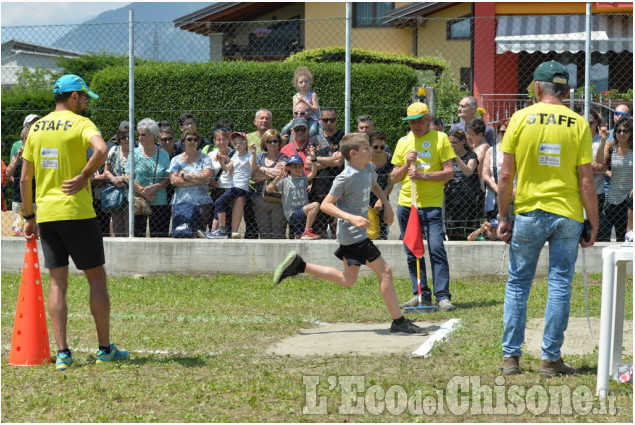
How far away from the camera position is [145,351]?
306 inches

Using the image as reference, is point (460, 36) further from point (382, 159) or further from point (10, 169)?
point (10, 169)

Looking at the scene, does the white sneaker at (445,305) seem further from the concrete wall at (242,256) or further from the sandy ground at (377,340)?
the concrete wall at (242,256)

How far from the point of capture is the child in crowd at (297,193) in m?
12.2

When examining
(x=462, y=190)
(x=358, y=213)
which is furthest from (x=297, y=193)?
(x=358, y=213)

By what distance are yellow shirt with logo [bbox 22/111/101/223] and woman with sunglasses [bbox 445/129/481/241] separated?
585cm

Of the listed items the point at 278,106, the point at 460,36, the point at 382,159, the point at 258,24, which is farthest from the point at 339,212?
the point at 278,106

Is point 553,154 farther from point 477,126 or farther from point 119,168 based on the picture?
point 119,168

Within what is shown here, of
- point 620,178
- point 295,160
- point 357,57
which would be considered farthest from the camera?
point 357,57

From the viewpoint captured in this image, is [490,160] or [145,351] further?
[490,160]

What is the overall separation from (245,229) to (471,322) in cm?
Result: 479

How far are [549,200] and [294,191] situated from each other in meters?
6.09

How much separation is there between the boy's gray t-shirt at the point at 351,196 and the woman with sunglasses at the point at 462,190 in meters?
3.57

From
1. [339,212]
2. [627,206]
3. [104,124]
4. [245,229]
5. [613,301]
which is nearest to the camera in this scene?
[613,301]

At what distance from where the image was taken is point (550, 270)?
6.55 metres
